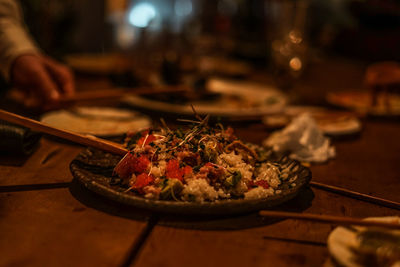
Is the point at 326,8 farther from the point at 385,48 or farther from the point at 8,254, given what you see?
the point at 8,254

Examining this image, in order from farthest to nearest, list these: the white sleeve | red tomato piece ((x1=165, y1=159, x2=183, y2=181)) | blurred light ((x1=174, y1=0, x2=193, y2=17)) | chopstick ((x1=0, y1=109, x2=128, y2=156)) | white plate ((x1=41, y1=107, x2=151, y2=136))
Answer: blurred light ((x1=174, y1=0, x2=193, y2=17))
the white sleeve
white plate ((x1=41, y1=107, x2=151, y2=136))
chopstick ((x1=0, y1=109, x2=128, y2=156))
red tomato piece ((x1=165, y1=159, x2=183, y2=181))

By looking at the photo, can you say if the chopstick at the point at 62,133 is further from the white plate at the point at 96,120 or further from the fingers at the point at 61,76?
the fingers at the point at 61,76

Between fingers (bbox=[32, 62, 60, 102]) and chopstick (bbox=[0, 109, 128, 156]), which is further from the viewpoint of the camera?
fingers (bbox=[32, 62, 60, 102])

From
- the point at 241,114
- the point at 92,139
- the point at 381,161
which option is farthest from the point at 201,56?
the point at 92,139

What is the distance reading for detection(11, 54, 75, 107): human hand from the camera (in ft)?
7.14

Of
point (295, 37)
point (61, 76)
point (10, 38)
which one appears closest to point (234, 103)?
point (295, 37)

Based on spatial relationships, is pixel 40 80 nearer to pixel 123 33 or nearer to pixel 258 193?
pixel 258 193

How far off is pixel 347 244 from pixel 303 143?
2.74 ft

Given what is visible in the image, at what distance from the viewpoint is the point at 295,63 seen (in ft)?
10.0

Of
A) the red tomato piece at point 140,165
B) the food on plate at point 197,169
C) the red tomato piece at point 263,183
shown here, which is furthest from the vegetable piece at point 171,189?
the red tomato piece at point 263,183

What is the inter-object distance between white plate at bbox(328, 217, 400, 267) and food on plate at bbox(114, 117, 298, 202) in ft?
0.79

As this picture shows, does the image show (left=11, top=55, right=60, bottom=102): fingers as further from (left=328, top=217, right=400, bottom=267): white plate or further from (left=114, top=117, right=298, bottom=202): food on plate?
(left=328, top=217, right=400, bottom=267): white plate

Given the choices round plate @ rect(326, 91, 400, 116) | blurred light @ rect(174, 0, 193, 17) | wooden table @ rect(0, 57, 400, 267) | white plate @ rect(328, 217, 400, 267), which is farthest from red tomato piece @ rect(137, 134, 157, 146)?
blurred light @ rect(174, 0, 193, 17)

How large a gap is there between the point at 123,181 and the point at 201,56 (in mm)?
2873
